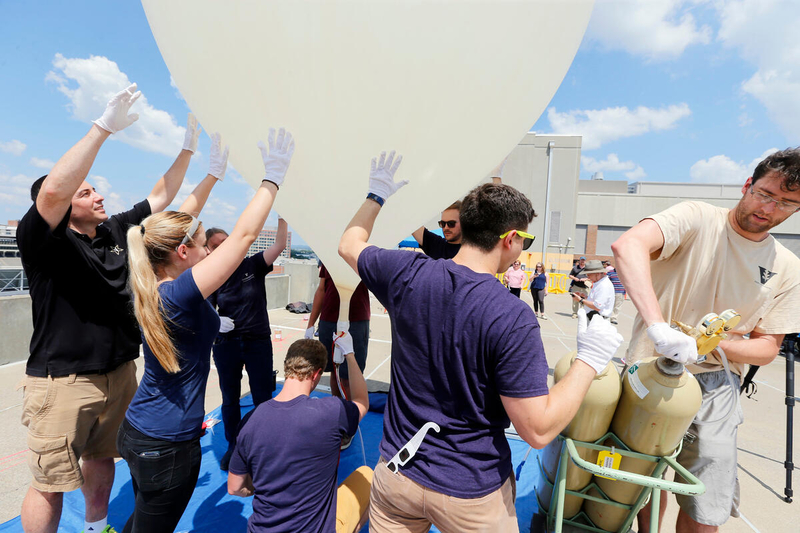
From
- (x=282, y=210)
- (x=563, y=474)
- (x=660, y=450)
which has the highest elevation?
(x=282, y=210)

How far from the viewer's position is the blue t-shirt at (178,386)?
54.3 inches

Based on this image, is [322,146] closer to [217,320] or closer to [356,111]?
[356,111]

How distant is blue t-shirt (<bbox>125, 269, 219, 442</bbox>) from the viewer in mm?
1379

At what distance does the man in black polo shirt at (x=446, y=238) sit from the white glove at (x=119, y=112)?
171cm

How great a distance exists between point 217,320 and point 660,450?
1.87m

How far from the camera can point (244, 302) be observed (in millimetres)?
2637

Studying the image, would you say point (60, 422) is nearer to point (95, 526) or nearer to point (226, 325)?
point (95, 526)

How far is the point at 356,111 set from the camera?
1554 millimetres

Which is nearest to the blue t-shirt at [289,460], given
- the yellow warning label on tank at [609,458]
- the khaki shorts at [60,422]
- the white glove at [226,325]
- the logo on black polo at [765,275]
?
the khaki shorts at [60,422]

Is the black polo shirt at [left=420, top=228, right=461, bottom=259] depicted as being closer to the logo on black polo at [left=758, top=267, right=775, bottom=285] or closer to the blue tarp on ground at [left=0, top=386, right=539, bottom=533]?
the blue tarp on ground at [left=0, top=386, right=539, bottom=533]

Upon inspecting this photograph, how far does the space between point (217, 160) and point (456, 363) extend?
178cm

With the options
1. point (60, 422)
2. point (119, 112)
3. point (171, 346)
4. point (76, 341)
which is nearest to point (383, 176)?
point (171, 346)

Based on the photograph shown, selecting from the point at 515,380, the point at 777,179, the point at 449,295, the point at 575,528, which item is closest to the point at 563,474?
the point at 575,528

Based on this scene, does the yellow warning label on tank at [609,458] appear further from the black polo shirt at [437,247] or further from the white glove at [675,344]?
the black polo shirt at [437,247]
